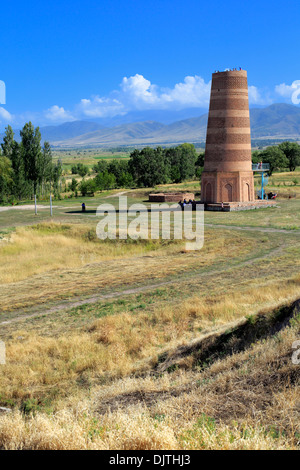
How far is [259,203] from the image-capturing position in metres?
39.0

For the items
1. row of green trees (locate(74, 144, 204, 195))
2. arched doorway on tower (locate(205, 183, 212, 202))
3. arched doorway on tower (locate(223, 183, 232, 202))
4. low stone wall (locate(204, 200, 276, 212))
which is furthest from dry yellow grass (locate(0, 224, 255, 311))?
row of green trees (locate(74, 144, 204, 195))

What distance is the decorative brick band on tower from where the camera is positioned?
119ft

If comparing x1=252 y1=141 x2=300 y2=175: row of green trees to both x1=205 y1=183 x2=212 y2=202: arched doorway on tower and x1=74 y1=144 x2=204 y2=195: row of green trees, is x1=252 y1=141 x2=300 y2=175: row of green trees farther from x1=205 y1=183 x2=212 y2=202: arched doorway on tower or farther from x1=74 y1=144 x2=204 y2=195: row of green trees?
x1=205 y1=183 x2=212 y2=202: arched doorway on tower

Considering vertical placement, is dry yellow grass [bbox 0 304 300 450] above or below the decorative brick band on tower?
below

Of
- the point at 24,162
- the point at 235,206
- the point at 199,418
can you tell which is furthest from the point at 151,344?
the point at 24,162

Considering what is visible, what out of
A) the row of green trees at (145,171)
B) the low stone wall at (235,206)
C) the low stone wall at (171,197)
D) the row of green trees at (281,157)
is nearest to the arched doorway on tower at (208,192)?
the low stone wall at (235,206)

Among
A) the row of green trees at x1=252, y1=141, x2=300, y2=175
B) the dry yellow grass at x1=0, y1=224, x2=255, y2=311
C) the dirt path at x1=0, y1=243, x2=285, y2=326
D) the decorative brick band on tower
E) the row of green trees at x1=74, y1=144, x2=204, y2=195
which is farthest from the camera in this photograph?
the row of green trees at x1=252, y1=141, x2=300, y2=175

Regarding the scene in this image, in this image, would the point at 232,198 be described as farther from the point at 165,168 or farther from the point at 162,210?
the point at 165,168

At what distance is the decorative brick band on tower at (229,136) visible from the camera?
36125 mm

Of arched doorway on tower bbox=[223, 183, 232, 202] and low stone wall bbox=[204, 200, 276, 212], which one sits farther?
arched doorway on tower bbox=[223, 183, 232, 202]

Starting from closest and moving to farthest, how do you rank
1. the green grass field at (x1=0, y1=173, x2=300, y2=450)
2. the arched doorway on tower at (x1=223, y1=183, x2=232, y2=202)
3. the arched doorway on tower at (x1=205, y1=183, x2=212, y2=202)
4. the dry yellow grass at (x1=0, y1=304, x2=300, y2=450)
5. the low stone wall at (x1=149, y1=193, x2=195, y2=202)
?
the dry yellow grass at (x1=0, y1=304, x2=300, y2=450) → the green grass field at (x1=0, y1=173, x2=300, y2=450) → the arched doorway on tower at (x1=223, y1=183, x2=232, y2=202) → the arched doorway on tower at (x1=205, y1=183, x2=212, y2=202) → the low stone wall at (x1=149, y1=193, x2=195, y2=202)

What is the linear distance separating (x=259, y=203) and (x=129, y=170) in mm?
35377

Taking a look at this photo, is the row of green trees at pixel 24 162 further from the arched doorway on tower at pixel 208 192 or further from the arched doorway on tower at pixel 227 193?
the arched doorway on tower at pixel 227 193

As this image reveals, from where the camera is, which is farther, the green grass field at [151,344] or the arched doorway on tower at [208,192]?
the arched doorway on tower at [208,192]
